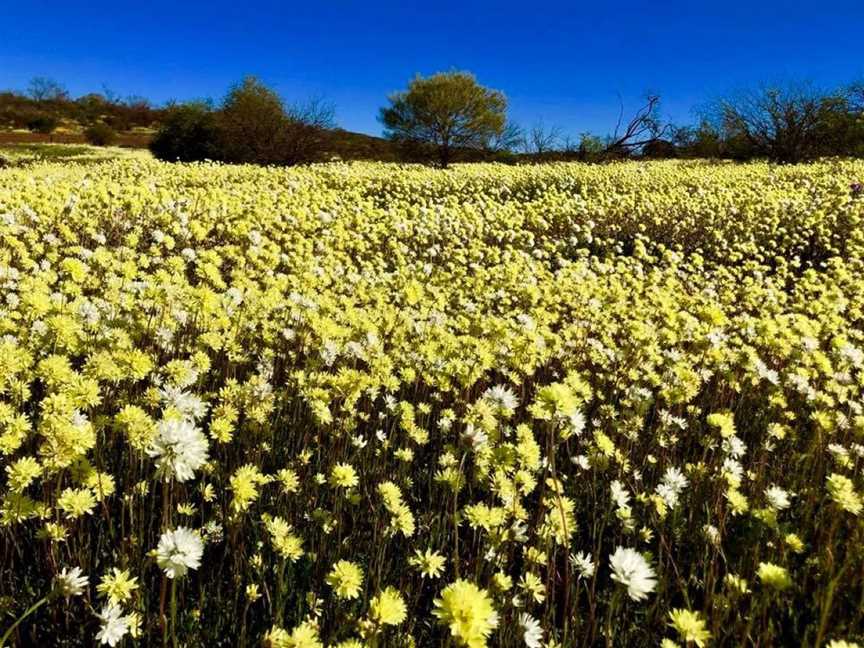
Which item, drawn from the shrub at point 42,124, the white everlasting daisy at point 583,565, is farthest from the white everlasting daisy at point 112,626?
the shrub at point 42,124

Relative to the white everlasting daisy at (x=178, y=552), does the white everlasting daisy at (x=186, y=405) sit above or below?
above

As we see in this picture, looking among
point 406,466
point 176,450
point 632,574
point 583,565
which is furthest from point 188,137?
point 632,574

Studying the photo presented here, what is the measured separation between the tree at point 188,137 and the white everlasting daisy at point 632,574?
103 feet

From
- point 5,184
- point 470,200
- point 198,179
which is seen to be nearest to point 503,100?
point 470,200

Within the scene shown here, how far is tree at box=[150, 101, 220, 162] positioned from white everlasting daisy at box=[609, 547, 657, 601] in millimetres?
31516

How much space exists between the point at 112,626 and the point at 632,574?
165 centimetres

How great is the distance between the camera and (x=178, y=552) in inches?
62.7

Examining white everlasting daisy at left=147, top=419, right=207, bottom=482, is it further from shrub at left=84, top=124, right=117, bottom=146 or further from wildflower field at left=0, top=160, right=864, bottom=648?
shrub at left=84, top=124, right=117, bottom=146

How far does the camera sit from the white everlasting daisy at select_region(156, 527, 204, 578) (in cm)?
156

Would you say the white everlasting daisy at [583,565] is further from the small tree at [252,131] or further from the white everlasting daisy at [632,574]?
the small tree at [252,131]

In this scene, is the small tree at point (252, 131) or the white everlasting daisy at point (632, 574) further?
the small tree at point (252, 131)

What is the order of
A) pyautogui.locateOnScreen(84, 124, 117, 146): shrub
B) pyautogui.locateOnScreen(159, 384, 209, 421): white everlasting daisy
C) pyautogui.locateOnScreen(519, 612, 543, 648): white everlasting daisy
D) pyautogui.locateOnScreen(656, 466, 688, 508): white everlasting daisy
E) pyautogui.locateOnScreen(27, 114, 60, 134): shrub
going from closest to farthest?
pyautogui.locateOnScreen(519, 612, 543, 648): white everlasting daisy, pyautogui.locateOnScreen(159, 384, 209, 421): white everlasting daisy, pyautogui.locateOnScreen(656, 466, 688, 508): white everlasting daisy, pyautogui.locateOnScreen(84, 124, 117, 146): shrub, pyautogui.locateOnScreen(27, 114, 60, 134): shrub

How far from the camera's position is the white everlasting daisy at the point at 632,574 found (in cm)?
160

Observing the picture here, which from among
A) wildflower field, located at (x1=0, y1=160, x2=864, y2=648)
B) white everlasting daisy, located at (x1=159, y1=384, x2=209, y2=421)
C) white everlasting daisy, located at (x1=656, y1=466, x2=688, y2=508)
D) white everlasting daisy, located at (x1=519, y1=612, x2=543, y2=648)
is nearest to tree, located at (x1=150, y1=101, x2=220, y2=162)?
wildflower field, located at (x1=0, y1=160, x2=864, y2=648)
